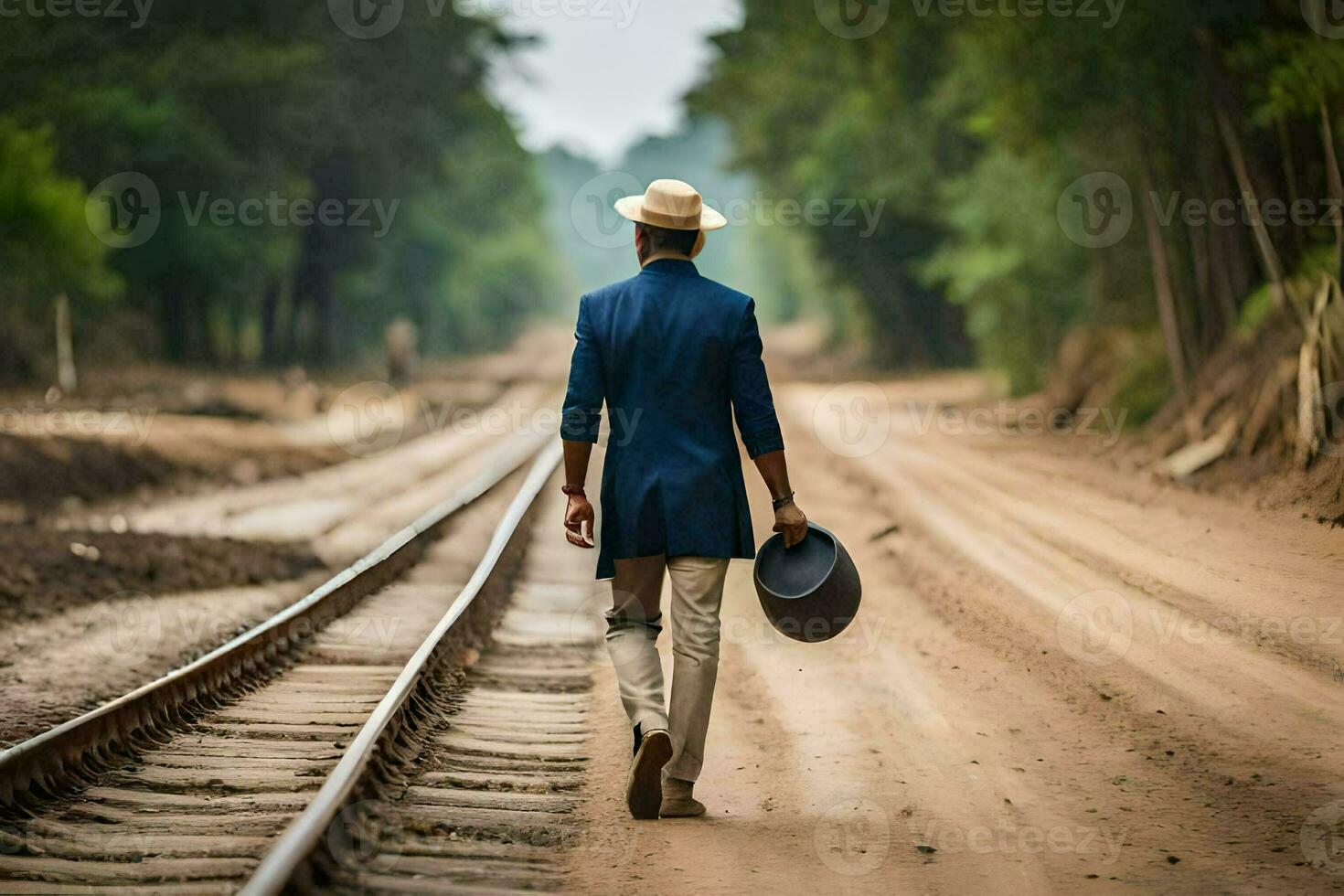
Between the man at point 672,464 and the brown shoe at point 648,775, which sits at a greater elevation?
the man at point 672,464

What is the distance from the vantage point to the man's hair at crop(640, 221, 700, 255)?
5543 millimetres

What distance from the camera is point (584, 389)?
5387 mm

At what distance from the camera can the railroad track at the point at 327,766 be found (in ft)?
15.0

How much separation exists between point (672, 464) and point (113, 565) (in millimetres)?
7350

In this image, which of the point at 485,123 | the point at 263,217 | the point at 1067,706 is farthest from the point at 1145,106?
the point at 485,123

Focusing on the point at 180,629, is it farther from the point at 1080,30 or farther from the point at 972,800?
the point at 1080,30

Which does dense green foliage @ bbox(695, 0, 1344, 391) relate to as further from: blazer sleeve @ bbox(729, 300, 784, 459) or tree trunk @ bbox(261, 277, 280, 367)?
tree trunk @ bbox(261, 277, 280, 367)

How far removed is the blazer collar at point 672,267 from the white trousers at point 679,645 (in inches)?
44.0

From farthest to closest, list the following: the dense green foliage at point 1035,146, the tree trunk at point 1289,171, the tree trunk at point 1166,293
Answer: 1. the tree trunk at point 1166,293
2. the dense green foliage at point 1035,146
3. the tree trunk at point 1289,171

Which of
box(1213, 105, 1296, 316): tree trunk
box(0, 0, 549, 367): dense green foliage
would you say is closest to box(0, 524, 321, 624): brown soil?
box(1213, 105, 1296, 316): tree trunk

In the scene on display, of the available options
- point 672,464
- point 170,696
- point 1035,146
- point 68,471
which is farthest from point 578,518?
point 1035,146

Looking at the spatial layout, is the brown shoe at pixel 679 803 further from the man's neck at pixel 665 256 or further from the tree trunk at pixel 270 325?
the tree trunk at pixel 270 325

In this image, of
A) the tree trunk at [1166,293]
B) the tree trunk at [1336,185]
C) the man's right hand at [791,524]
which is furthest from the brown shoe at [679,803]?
the tree trunk at [1166,293]

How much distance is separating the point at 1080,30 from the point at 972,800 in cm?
1185
